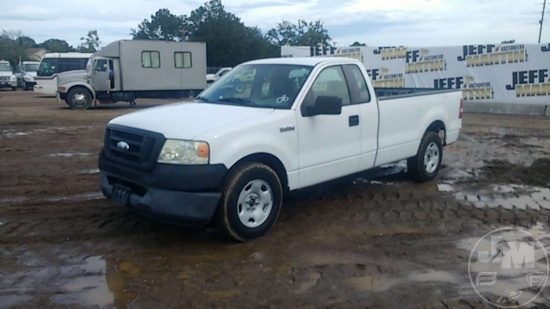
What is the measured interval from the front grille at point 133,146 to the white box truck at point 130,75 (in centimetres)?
1713

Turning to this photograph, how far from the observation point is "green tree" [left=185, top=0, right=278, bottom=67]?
54253mm

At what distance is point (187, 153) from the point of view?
4840 mm

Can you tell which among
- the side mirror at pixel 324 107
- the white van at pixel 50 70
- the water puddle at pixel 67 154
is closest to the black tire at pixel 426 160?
the side mirror at pixel 324 107

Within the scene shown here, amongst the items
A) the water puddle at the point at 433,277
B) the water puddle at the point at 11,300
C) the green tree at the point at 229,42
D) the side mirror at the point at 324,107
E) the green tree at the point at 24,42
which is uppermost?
the green tree at the point at 24,42

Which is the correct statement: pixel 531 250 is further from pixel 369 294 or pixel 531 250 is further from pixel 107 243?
pixel 107 243

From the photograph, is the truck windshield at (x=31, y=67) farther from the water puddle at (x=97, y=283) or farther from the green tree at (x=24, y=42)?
the green tree at (x=24, y=42)

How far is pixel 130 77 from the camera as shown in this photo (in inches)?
864

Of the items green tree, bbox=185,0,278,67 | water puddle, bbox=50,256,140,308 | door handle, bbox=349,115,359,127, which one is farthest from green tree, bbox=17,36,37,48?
water puddle, bbox=50,256,140,308

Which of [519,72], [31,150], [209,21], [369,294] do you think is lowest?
[369,294]

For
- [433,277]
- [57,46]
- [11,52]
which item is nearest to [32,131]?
[433,277]

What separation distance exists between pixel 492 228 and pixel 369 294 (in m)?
2.34

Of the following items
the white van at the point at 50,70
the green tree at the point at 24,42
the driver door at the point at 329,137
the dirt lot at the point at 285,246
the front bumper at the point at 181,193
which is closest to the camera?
the dirt lot at the point at 285,246

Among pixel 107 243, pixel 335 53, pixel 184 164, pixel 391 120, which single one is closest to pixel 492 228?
pixel 391 120

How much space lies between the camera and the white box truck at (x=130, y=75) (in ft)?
70.5
